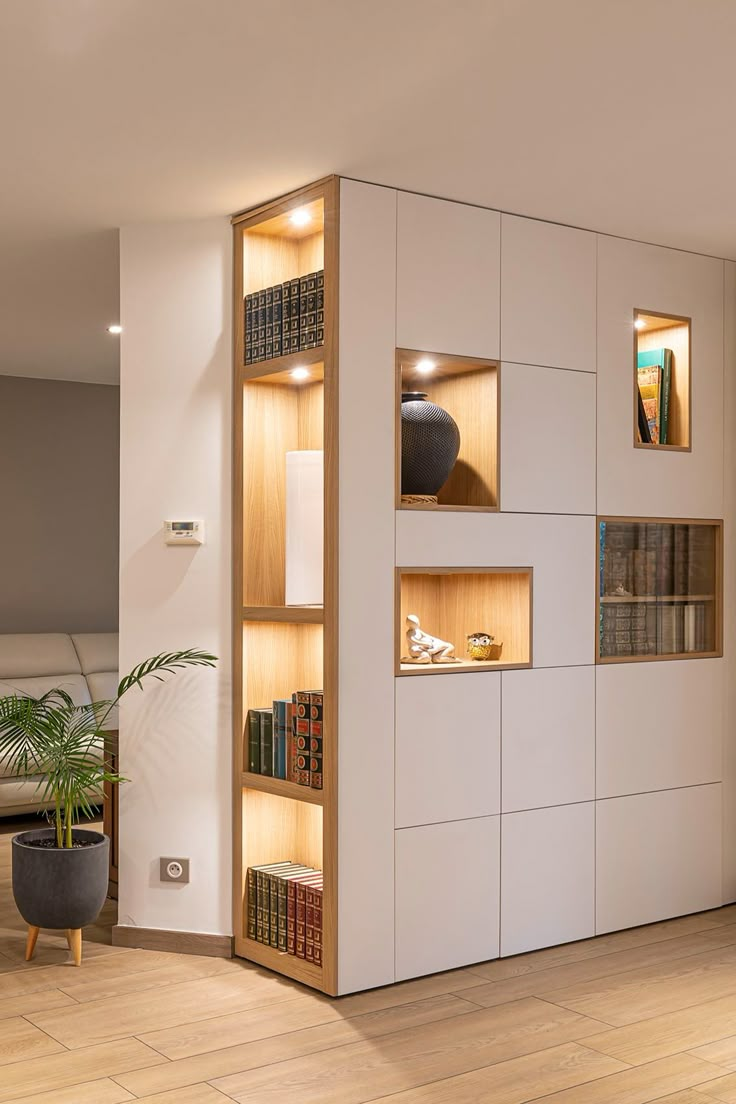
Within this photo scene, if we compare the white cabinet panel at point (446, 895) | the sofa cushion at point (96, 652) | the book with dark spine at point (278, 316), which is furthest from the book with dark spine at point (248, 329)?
the sofa cushion at point (96, 652)

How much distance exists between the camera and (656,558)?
442cm

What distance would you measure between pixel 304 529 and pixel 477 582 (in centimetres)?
74

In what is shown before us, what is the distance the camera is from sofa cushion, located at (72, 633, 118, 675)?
6.93 m

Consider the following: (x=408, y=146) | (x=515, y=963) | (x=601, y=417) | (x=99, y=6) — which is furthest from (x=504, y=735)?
(x=99, y=6)

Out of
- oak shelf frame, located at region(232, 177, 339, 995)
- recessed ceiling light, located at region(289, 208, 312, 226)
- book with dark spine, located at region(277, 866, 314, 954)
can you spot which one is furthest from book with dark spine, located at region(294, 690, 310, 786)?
recessed ceiling light, located at region(289, 208, 312, 226)

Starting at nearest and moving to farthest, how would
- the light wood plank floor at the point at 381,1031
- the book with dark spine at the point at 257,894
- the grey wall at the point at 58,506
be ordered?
the light wood plank floor at the point at 381,1031 → the book with dark spine at the point at 257,894 → the grey wall at the point at 58,506

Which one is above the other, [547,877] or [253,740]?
[253,740]

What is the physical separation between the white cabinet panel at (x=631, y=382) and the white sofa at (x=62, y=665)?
359 centimetres

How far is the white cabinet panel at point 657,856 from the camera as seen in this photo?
422 cm

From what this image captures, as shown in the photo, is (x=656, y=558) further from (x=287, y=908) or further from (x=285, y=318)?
(x=287, y=908)

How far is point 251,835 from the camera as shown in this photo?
13.1 feet

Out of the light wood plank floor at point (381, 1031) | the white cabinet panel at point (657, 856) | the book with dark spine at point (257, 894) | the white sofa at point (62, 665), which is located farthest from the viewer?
the white sofa at point (62, 665)

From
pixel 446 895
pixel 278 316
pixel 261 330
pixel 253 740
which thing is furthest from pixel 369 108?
pixel 446 895

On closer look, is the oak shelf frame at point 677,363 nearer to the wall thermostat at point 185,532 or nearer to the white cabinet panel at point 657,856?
the white cabinet panel at point 657,856
